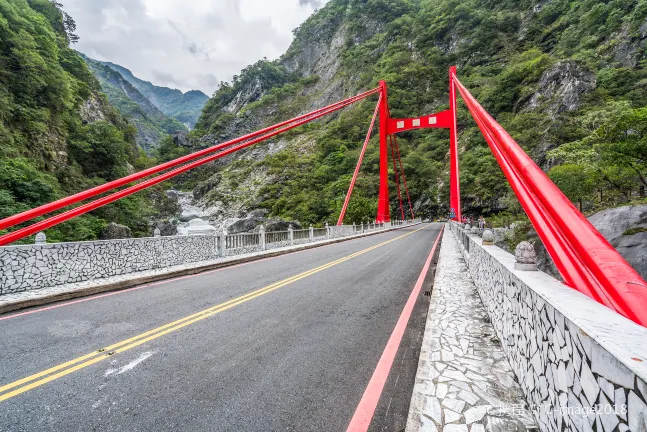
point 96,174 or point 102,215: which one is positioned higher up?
point 96,174

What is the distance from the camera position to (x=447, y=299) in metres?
5.49

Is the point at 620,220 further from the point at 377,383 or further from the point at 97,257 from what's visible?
the point at 97,257

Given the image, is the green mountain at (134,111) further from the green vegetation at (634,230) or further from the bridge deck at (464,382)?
the green vegetation at (634,230)

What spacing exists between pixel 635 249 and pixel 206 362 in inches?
464

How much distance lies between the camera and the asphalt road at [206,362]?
7.60 ft

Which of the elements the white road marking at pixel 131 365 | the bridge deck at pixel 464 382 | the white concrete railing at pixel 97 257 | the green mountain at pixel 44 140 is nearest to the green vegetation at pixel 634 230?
the bridge deck at pixel 464 382

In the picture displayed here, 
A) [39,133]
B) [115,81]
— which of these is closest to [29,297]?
[39,133]

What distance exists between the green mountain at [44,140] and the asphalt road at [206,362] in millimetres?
16084

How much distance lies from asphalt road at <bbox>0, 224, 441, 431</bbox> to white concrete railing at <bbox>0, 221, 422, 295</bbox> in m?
1.92

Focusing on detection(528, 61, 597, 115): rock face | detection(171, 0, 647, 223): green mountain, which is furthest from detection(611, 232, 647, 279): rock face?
detection(528, 61, 597, 115): rock face

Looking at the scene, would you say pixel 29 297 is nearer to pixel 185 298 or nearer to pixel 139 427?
pixel 185 298

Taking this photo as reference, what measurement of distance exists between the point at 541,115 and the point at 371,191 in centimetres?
2535

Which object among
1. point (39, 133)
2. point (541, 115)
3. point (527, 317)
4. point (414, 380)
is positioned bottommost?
point (414, 380)

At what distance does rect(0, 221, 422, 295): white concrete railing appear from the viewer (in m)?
6.32
